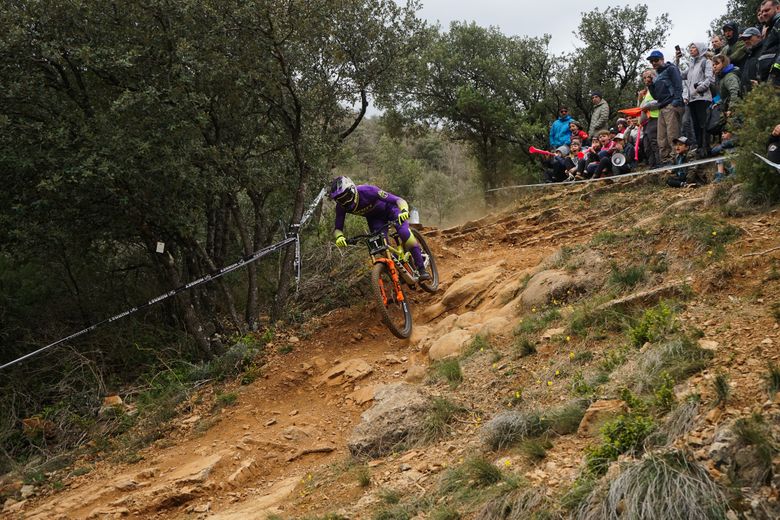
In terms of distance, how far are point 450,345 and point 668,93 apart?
21.2ft

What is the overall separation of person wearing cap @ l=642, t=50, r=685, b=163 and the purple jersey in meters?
5.14

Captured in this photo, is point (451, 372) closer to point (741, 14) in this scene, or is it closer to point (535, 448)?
point (535, 448)

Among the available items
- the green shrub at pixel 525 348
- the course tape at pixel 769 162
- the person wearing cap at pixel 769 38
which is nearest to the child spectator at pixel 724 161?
the person wearing cap at pixel 769 38

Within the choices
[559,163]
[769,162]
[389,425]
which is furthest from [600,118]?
[389,425]

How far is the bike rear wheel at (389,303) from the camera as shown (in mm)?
9047

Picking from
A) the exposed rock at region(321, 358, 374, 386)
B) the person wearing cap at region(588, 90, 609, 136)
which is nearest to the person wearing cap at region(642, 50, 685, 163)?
the person wearing cap at region(588, 90, 609, 136)

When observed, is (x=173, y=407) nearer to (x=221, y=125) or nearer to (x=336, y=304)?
(x=336, y=304)

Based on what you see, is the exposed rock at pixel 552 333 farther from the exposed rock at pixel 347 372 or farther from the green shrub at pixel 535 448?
the exposed rock at pixel 347 372

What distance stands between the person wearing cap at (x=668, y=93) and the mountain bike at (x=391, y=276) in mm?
5283

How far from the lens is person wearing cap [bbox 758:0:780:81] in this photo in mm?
9555

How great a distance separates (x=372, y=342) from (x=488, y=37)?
13.2 meters

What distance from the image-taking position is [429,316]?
408 inches

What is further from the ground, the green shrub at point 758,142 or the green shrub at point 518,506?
the green shrub at point 758,142

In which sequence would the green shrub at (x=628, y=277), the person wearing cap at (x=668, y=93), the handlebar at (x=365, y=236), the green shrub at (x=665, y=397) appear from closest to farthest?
the green shrub at (x=665, y=397)
the green shrub at (x=628, y=277)
the handlebar at (x=365, y=236)
the person wearing cap at (x=668, y=93)
